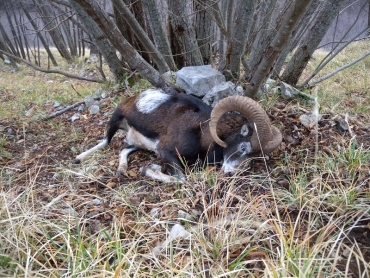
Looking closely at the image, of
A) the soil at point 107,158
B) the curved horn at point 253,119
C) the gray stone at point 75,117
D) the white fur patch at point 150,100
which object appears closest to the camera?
the soil at point 107,158

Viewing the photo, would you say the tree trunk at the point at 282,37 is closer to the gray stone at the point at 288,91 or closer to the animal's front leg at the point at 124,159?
the gray stone at the point at 288,91

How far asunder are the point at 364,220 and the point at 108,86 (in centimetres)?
542

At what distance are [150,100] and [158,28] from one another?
1379mm

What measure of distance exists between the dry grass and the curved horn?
233mm

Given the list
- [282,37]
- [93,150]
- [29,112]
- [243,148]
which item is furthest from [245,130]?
[29,112]

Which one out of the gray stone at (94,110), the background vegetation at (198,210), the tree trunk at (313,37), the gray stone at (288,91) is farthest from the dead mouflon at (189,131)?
the tree trunk at (313,37)

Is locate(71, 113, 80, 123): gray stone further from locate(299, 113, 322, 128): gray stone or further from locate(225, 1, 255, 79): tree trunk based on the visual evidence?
locate(299, 113, 322, 128): gray stone

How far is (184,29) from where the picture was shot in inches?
230

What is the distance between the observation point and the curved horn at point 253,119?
3.54 metres

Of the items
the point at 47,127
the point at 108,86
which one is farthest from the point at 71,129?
the point at 108,86

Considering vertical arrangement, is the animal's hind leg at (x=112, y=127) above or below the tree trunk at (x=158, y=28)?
below

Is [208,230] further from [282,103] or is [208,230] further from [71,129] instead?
[71,129]

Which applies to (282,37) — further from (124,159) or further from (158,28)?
(158,28)

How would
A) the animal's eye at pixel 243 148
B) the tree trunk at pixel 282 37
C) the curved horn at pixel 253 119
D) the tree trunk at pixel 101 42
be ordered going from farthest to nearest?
the tree trunk at pixel 101 42
the animal's eye at pixel 243 148
the curved horn at pixel 253 119
the tree trunk at pixel 282 37
